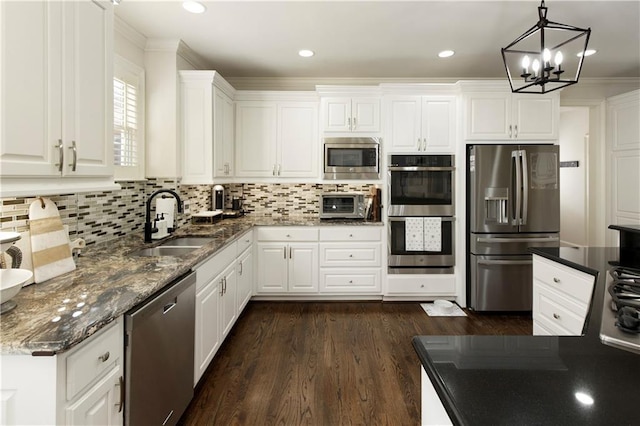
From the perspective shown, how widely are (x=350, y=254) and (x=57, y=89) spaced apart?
9.78 feet

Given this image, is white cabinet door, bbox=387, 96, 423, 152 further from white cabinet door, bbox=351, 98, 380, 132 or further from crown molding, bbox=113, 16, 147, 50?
crown molding, bbox=113, 16, 147, 50

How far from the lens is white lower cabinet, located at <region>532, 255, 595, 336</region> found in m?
1.71

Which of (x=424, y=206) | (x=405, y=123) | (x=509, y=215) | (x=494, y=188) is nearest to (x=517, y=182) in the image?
(x=494, y=188)

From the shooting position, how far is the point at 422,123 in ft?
12.3

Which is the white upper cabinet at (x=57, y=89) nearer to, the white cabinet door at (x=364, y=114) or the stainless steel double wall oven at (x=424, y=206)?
the white cabinet door at (x=364, y=114)

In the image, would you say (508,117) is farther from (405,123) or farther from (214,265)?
(214,265)

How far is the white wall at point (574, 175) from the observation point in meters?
5.67

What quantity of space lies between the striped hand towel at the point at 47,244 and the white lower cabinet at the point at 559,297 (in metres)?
2.49

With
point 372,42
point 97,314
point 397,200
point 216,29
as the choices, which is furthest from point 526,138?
point 97,314

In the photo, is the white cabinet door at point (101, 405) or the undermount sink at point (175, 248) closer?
the white cabinet door at point (101, 405)

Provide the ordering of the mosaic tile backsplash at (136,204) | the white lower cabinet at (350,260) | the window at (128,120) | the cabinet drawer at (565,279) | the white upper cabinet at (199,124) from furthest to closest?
the white lower cabinet at (350,260), the white upper cabinet at (199,124), the window at (128,120), the mosaic tile backsplash at (136,204), the cabinet drawer at (565,279)

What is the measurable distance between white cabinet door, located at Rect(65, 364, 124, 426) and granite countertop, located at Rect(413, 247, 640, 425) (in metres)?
1.06

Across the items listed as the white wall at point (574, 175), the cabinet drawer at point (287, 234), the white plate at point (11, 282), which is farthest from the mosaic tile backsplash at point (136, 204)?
the white wall at point (574, 175)

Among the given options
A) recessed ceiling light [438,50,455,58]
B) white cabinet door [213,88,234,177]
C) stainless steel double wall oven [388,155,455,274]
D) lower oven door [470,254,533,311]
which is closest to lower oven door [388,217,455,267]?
stainless steel double wall oven [388,155,455,274]
